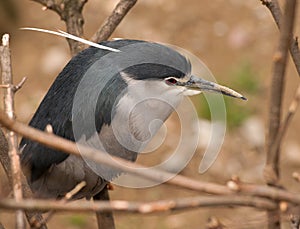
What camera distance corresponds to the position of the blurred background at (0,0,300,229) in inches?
130

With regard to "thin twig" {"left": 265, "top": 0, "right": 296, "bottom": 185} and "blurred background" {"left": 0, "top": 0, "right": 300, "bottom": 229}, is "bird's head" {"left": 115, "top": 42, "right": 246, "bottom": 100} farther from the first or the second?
"blurred background" {"left": 0, "top": 0, "right": 300, "bottom": 229}

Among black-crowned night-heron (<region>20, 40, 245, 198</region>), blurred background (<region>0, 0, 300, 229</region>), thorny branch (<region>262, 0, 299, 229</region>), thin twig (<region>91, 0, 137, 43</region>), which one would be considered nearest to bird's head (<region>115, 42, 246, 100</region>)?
black-crowned night-heron (<region>20, 40, 245, 198</region>)

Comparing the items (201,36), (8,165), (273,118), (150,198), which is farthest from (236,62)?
(273,118)

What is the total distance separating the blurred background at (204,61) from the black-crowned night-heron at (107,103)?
4.05 feet

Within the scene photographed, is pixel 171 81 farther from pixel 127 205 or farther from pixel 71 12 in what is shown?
pixel 127 205

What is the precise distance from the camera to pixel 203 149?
3514 mm

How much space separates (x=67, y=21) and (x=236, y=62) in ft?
6.43

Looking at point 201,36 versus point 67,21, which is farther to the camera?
point 201,36

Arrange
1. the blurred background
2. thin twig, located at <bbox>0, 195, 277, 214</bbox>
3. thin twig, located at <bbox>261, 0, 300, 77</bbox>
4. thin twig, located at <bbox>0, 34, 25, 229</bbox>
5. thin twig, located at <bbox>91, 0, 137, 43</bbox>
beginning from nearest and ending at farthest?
1. thin twig, located at <bbox>0, 195, 277, 214</bbox>
2. thin twig, located at <bbox>0, 34, 25, 229</bbox>
3. thin twig, located at <bbox>261, 0, 300, 77</bbox>
4. thin twig, located at <bbox>91, 0, 137, 43</bbox>
5. the blurred background

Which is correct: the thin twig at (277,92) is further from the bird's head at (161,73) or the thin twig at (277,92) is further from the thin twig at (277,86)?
the bird's head at (161,73)

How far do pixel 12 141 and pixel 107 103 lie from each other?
653 mm

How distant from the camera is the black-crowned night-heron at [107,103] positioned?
1.75m

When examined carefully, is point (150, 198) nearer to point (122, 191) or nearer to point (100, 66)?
point (122, 191)

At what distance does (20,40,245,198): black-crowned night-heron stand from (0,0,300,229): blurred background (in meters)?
1.23
